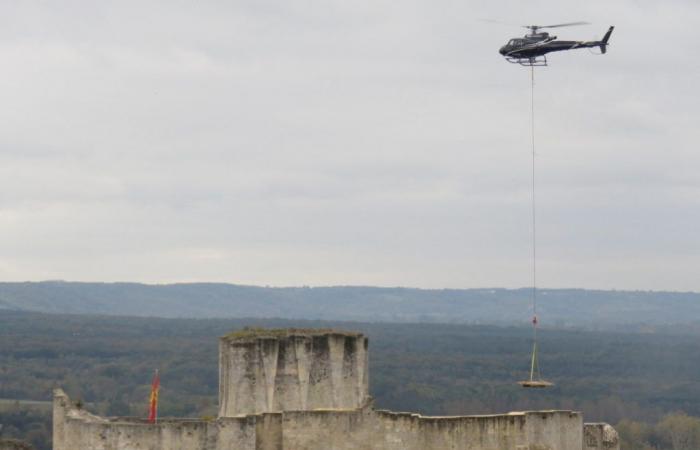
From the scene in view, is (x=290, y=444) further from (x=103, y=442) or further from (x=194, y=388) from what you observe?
(x=194, y=388)

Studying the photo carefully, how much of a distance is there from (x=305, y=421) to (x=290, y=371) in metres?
3.99

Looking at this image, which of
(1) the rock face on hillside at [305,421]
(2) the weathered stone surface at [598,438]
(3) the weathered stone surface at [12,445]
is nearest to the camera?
(1) the rock face on hillside at [305,421]

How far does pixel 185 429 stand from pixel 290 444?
9.59 feet

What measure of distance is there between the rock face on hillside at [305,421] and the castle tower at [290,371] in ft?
0.09

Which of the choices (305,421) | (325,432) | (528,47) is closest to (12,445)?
(305,421)

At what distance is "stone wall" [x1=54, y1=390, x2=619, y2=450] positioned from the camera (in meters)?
45.6

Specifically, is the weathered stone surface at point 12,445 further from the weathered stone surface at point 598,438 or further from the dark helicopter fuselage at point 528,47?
the dark helicopter fuselage at point 528,47

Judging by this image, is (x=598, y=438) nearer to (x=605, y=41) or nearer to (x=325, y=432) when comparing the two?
(x=325, y=432)

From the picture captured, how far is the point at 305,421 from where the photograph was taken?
4797cm

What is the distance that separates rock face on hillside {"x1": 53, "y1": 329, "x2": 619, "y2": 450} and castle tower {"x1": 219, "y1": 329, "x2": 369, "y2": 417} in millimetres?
26

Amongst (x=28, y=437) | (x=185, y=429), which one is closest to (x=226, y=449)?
(x=185, y=429)

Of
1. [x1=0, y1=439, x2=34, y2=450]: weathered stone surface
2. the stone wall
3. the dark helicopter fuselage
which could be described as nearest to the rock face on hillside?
the stone wall

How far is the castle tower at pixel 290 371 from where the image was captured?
51.4 meters

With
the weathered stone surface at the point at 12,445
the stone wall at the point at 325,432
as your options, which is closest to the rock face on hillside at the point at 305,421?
the stone wall at the point at 325,432
